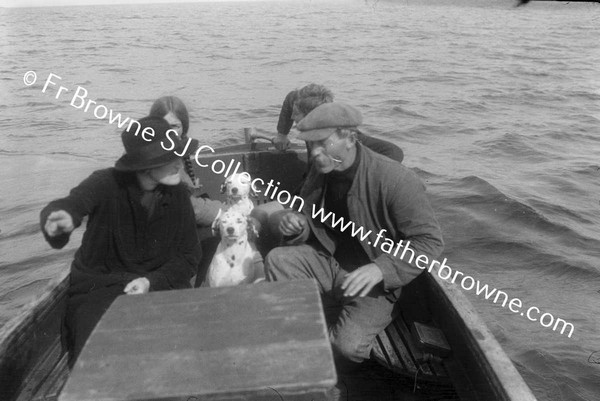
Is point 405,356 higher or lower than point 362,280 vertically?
lower

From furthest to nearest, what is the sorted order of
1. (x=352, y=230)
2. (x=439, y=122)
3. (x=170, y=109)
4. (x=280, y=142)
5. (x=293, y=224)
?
(x=439, y=122) < (x=280, y=142) < (x=170, y=109) < (x=293, y=224) < (x=352, y=230)

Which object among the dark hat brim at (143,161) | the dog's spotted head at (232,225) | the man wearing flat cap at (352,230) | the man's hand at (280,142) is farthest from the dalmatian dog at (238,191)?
the man's hand at (280,142)

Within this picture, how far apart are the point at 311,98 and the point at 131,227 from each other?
2076 millimetres

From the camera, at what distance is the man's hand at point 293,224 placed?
12.8 feet

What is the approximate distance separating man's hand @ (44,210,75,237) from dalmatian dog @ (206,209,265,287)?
1.23m

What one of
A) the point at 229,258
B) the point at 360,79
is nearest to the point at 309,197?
the point at 229,258

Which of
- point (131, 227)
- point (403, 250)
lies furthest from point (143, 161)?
point (403, 250)

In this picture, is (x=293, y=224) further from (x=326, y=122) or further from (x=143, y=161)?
(x=143, y=161)

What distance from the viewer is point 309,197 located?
3.96m

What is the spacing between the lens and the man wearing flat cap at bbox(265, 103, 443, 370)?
3377 mm

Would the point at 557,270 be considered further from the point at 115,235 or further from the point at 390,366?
the point at 115,235

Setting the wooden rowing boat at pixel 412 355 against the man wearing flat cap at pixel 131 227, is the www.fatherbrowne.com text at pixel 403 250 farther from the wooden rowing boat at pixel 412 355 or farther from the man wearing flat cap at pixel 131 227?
the wooden rowing boat at pixel 412 355

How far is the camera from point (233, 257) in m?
4.13

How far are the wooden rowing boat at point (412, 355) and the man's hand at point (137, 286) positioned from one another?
560 mm
